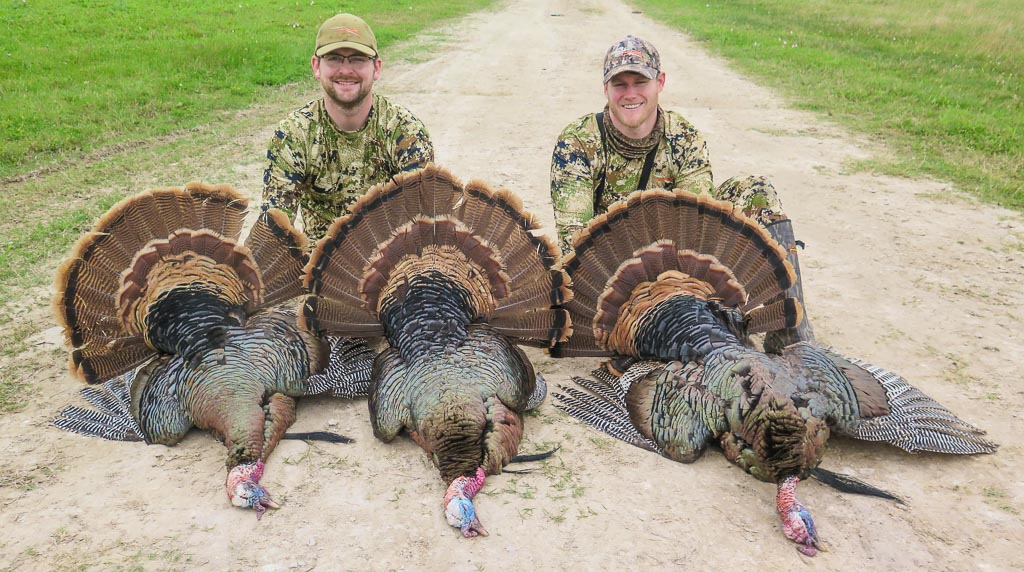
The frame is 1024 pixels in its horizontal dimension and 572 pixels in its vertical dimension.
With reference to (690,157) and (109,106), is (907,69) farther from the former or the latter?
(109,106)

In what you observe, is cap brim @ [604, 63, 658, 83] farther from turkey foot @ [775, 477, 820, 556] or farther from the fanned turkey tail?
turkey foot @ [775, 477, 820, 556]

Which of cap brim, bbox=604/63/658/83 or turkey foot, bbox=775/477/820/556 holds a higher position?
cap brim, bbox=604/63/658/83

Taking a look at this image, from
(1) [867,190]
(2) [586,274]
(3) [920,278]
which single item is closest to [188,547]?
(2) [586,274]

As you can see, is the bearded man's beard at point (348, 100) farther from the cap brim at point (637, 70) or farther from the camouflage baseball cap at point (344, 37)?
the cap brim at point (637, 70)

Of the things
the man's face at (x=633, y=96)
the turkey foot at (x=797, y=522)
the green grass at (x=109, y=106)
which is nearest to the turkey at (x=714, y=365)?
the turkey foot at (x=797, y=522)

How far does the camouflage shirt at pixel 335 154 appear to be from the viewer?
4.37 metres

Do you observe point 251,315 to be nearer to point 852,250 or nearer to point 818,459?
point 818,459

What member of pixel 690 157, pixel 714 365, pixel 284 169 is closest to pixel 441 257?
pixel 284 169

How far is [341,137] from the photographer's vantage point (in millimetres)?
4508

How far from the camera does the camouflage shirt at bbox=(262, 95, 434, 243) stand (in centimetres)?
437

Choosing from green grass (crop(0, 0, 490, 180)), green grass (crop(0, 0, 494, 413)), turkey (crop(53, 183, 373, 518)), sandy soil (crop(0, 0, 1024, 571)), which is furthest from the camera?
green grass (crop(0, 0, 490, 180))

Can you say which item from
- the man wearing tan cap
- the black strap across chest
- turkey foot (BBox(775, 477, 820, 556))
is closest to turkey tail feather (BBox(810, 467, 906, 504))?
turkey foot (BBox(775, 477, 820, 556))

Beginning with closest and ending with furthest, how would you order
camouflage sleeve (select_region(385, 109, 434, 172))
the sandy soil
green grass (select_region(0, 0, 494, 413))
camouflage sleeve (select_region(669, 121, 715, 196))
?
the sandy soil → camouflage sleeve (select_region(669, 121, 715, 196)) → camouflage sleeve (select_region(385, 109, 434, 172)) → green grass (select_region(0, 0, 494, 413))

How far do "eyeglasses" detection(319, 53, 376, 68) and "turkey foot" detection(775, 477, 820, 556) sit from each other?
3.29 meters
